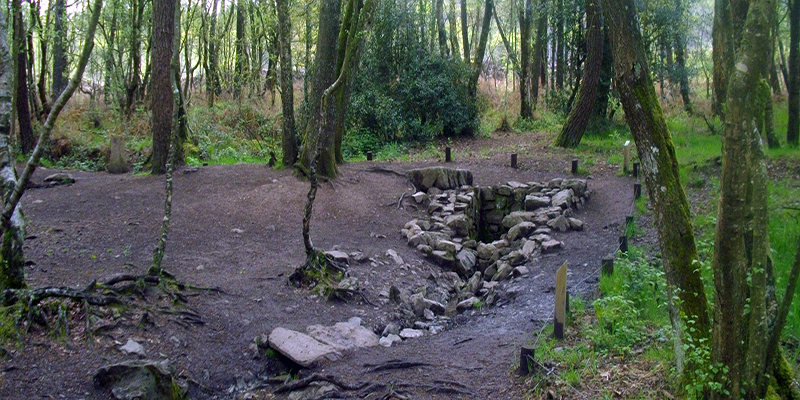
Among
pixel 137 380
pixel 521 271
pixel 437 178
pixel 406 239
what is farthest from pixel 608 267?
pixel 437 178

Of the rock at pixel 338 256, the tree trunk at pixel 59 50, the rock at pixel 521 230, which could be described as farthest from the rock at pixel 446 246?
the tree trunk at pixel 59 50

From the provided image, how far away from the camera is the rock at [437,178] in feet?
45.2

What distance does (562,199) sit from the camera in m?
12.3

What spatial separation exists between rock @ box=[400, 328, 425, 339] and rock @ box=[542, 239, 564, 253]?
11.6 ft

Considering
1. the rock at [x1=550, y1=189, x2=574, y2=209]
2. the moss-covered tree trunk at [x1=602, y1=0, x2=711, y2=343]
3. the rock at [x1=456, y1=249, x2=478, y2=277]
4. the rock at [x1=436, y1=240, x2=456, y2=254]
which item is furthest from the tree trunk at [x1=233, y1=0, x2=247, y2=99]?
the moss-covered tree trunk at [x1=602, y1=0, x2=711, y2=343]

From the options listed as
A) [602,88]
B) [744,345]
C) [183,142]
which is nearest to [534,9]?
[602,88]

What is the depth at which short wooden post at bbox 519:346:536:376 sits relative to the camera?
5.38 meters

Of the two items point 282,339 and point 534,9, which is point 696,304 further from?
point 534,9

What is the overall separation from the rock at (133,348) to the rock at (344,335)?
1.78 meters

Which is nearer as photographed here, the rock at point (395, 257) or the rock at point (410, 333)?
the rock at point (410, 333)

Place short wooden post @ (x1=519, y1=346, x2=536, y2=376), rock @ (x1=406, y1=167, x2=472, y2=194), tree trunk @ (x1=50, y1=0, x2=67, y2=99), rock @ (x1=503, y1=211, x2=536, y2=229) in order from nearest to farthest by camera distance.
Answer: short wooden post @ (x1=519, y1=346, x2=536, y2=376), rock @ (x1=503, y1=211, x2=536, y2=229), rock @ (x1=406, y1=167, x2=472, y2=194), tree trunk @ (x1=50, y1=0, x2=67, y2=99)

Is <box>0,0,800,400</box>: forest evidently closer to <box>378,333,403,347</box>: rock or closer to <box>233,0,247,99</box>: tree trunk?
<box>378,333,403,347</box>: rock

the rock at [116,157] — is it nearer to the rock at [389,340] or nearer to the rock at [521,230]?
the rock at [521,230]

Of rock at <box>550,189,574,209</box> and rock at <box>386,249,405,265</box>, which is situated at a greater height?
rock at <box>550,189,574,209</box>
